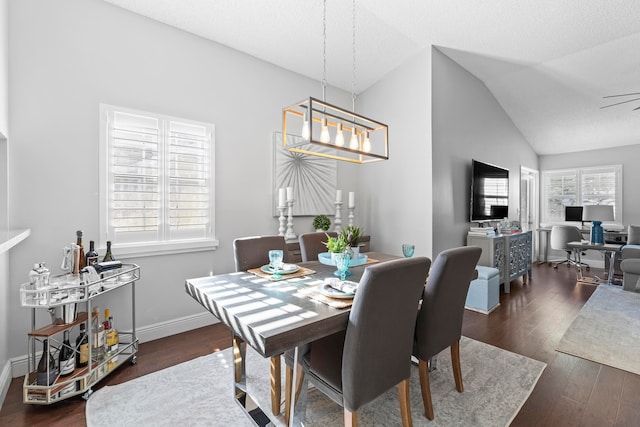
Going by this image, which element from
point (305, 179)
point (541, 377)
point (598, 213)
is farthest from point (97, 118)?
point (598, 213)

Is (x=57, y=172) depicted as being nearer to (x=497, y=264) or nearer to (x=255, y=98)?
(x=255, y=98)

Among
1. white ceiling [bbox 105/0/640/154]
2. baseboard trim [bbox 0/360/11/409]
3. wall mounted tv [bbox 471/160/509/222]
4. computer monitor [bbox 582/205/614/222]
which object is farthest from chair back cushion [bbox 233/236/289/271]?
computer monitor [bbox 582/205/614/222]

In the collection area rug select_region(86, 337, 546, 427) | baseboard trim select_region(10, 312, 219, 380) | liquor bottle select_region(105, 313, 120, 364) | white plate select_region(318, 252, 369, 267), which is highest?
white plate select_region(318, 252, 369, 267)

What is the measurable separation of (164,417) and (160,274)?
1360mm

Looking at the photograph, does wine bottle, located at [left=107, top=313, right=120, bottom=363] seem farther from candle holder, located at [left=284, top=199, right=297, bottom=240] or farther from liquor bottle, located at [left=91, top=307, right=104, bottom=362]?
candle holder, located at [left=284, top=199, right=297, bottom=240]

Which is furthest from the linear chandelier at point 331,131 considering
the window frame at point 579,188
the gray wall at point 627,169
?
the gray wall at point 627,169

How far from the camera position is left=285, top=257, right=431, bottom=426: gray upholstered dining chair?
1272mm

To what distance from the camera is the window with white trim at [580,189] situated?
6.00 metres

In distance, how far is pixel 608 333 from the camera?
2906 millimetres

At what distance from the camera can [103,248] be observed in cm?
251

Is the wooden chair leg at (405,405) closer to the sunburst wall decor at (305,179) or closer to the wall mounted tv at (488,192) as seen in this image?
the sunburst wall decor at (305,179)

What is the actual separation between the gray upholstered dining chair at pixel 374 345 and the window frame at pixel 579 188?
6975 millimetres

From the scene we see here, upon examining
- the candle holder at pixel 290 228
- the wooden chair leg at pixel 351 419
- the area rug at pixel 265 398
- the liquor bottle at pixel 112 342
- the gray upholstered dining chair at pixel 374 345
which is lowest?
the area rug at pixel 265 398

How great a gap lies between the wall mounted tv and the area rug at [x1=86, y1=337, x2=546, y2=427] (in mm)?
2422
